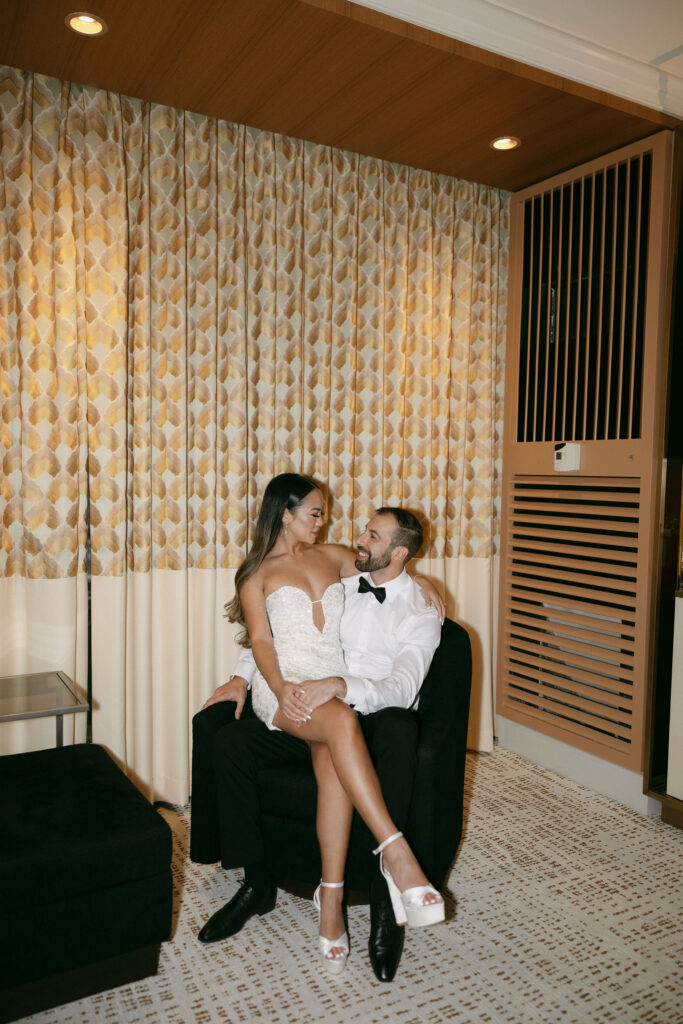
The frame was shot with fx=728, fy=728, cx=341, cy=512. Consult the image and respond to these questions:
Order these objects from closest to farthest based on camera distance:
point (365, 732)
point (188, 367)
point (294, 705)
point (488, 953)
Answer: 1. point (488, 953)
2. point (294, 705)
3. point (365, 732)
4. point (188, 367)

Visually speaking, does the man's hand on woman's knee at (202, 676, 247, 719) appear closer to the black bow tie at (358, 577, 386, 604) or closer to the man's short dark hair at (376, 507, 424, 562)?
the black bow tie at (358, 577, 386, 604)

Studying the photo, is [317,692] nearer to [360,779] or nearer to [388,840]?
[360,779]

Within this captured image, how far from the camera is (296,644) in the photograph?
93.4 inches

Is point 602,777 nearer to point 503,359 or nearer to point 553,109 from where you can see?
point 503,359

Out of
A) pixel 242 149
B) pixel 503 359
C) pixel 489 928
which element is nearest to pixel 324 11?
pixel 242 149

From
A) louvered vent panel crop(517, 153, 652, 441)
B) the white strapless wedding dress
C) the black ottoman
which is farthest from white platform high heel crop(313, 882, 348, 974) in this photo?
louvered vent panel crop(517, 153, 652, 441)

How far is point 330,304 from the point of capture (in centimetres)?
311

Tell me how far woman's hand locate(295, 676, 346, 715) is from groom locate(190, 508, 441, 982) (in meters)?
0.01

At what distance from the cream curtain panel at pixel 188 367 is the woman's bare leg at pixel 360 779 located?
980 millimetres

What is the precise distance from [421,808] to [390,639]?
0.57 m

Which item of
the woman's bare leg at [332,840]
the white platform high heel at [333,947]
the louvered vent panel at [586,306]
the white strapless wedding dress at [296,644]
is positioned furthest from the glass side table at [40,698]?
the louvered vent panel at [586,306]

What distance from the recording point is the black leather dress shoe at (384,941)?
6.32ft

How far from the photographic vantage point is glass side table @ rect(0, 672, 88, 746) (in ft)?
7.22

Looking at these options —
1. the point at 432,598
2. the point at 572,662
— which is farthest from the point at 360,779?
the point at 572,662
